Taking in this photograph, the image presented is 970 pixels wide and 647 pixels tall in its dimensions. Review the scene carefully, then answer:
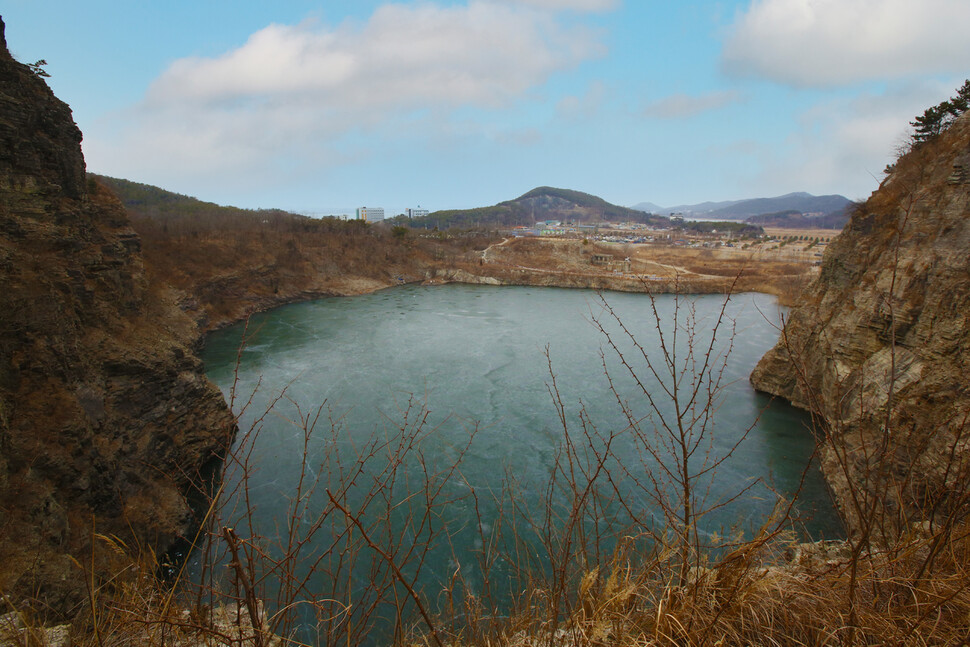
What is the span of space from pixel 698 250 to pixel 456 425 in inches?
2495

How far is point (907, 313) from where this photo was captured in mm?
8617

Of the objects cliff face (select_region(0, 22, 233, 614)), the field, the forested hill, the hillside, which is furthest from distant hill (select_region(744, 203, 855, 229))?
cliff face (select_region(0, 22, 233, 614))

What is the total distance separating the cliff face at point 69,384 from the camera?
6020 mm

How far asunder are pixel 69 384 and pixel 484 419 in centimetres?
927

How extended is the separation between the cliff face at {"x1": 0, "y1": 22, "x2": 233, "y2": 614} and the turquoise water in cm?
178

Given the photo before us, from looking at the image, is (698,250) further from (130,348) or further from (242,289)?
(130,348)

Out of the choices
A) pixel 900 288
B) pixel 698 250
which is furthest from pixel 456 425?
pixel 698 250

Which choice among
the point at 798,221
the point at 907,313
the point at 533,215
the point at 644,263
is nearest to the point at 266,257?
the point at 907,313

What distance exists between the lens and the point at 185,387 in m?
11.3

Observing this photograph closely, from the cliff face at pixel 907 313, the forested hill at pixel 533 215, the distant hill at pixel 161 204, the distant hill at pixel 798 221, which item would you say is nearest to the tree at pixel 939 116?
the cliff face at pixel 907 313

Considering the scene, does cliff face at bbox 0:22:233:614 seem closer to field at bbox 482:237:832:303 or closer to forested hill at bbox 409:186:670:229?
field at bbox 482:237:832:303

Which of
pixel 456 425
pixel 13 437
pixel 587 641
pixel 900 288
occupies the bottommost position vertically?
pixel 456 425

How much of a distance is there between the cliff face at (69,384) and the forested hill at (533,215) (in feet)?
335

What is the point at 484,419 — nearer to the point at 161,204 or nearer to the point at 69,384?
the point at 69,384
